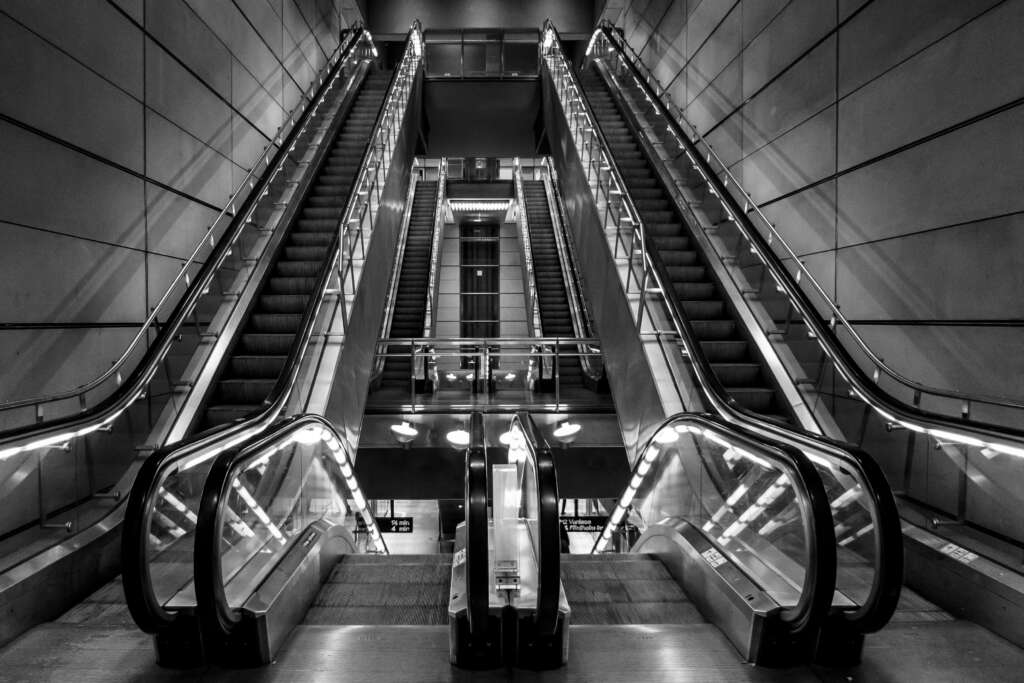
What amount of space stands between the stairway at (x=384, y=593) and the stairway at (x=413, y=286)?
659 cm

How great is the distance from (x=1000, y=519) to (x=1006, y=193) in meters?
1.95

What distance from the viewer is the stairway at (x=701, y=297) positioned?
17.1 feet

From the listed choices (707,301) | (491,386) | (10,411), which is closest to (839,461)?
(707,301)

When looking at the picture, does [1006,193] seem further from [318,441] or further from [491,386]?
[491,386]

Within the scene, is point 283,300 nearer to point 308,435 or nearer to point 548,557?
point 308,435

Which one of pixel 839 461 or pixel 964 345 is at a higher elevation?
pixel 964 345

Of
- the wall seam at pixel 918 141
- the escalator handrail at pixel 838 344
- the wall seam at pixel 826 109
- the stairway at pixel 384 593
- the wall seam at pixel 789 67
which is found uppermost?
the wall seam at pixel 789 67

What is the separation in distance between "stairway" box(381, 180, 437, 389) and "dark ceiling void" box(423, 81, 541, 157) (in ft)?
7.26

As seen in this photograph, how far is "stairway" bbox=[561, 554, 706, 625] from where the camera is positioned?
300 centimetres

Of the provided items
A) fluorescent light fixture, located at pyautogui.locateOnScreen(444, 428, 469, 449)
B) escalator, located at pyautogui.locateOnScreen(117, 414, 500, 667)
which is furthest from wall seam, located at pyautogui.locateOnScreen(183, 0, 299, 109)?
escalator, located at pyautogui.locateOnScreen(117, 414, 500, 667)

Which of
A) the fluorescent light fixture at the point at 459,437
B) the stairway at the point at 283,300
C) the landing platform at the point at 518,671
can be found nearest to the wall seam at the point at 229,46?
the stairway at the point at 283,300

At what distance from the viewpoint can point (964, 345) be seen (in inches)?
153

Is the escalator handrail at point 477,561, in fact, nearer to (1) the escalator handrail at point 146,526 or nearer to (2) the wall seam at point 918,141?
(1) the escalator handrail at point 146,526

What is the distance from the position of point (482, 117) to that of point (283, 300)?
1015 centimetres
